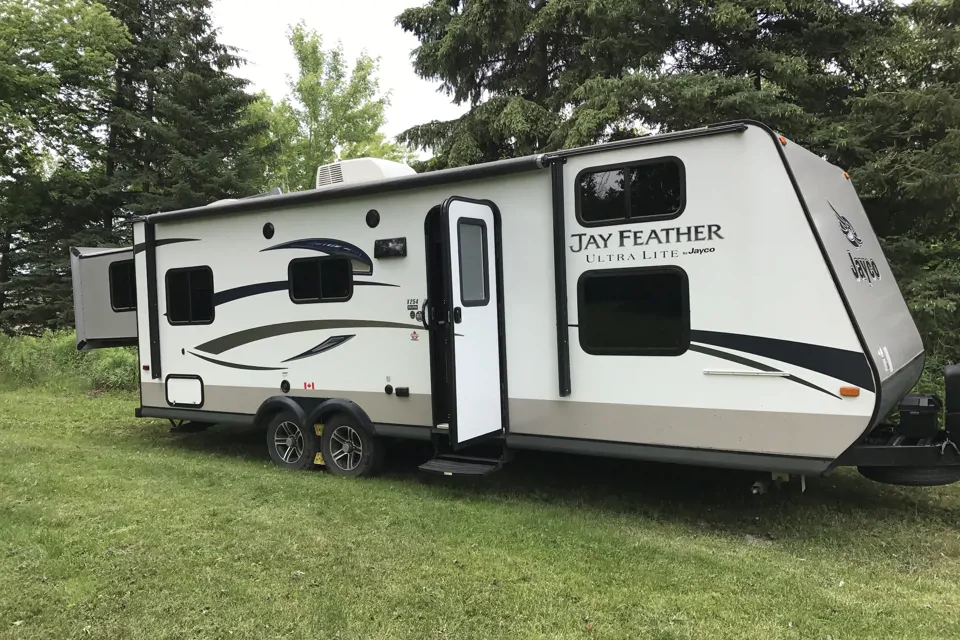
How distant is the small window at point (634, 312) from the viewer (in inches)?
197

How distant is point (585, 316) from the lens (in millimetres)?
5359

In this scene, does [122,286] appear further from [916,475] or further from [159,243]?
[916,475]

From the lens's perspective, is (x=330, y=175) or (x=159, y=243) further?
(x=159, y=243)

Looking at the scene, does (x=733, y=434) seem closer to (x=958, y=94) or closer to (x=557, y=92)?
(x=958, y=94)

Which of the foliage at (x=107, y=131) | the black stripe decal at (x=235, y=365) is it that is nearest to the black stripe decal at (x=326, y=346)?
the black stripe decal at (x=235, y=365)

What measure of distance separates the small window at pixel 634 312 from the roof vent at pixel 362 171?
2.47 m

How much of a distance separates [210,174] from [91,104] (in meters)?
4.99

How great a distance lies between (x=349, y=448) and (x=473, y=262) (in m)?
2.42

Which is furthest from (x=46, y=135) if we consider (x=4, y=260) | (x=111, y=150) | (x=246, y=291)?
(x=246, y=291)

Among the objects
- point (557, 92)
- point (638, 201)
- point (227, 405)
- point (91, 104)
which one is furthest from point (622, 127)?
point (91, 104)

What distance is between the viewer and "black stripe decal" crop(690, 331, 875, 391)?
439 centimetres

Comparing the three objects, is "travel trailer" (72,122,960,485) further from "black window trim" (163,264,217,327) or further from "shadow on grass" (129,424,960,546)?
"shadow on grass" (129,424,960,546)

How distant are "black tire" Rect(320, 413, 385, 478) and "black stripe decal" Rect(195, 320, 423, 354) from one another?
88cm

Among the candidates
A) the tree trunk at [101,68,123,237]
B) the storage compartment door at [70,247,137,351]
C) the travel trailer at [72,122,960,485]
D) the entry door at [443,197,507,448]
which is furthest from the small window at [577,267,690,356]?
the tree trunk at [101,68,123,237]
